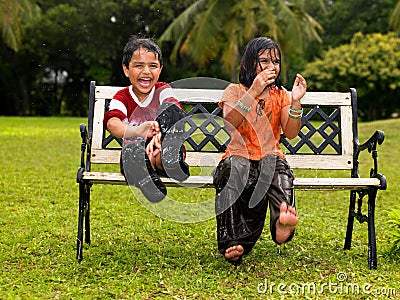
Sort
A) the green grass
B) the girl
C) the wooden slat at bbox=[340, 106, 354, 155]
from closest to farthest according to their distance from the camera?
the green grass < the girl < the wooden slat at bbox=[340, 106, 354, 155]

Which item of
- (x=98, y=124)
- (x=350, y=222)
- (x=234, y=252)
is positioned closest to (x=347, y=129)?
(x=350, y=222)

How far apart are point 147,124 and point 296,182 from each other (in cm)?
103

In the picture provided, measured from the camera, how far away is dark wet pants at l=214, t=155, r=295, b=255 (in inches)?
152

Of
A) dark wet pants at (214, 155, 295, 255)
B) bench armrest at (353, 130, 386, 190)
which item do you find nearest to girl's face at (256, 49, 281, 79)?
dark wet pants at (214, 155, 295, 255)

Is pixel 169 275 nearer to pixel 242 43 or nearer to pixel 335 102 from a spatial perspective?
pixel 335 102

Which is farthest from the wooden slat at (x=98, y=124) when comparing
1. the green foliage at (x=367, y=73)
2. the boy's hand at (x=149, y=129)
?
the green foliage at (x=367, y=73)

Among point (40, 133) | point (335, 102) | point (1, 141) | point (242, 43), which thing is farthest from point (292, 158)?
point (242, 43)

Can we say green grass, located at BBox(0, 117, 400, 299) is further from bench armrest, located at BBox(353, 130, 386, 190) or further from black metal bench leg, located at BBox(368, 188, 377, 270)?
bench armrest, located at BBox(353, 130, 386, 190)

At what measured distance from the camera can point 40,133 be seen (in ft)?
49.6

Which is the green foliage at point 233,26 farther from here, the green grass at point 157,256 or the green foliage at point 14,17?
the green grass at point 157,256

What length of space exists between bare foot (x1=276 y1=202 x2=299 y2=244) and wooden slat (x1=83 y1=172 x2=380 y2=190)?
1.12 ft

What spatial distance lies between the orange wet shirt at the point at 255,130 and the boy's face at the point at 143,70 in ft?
1.63

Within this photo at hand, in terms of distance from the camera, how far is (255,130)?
3912mm

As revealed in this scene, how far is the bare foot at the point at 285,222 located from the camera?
362 cm
